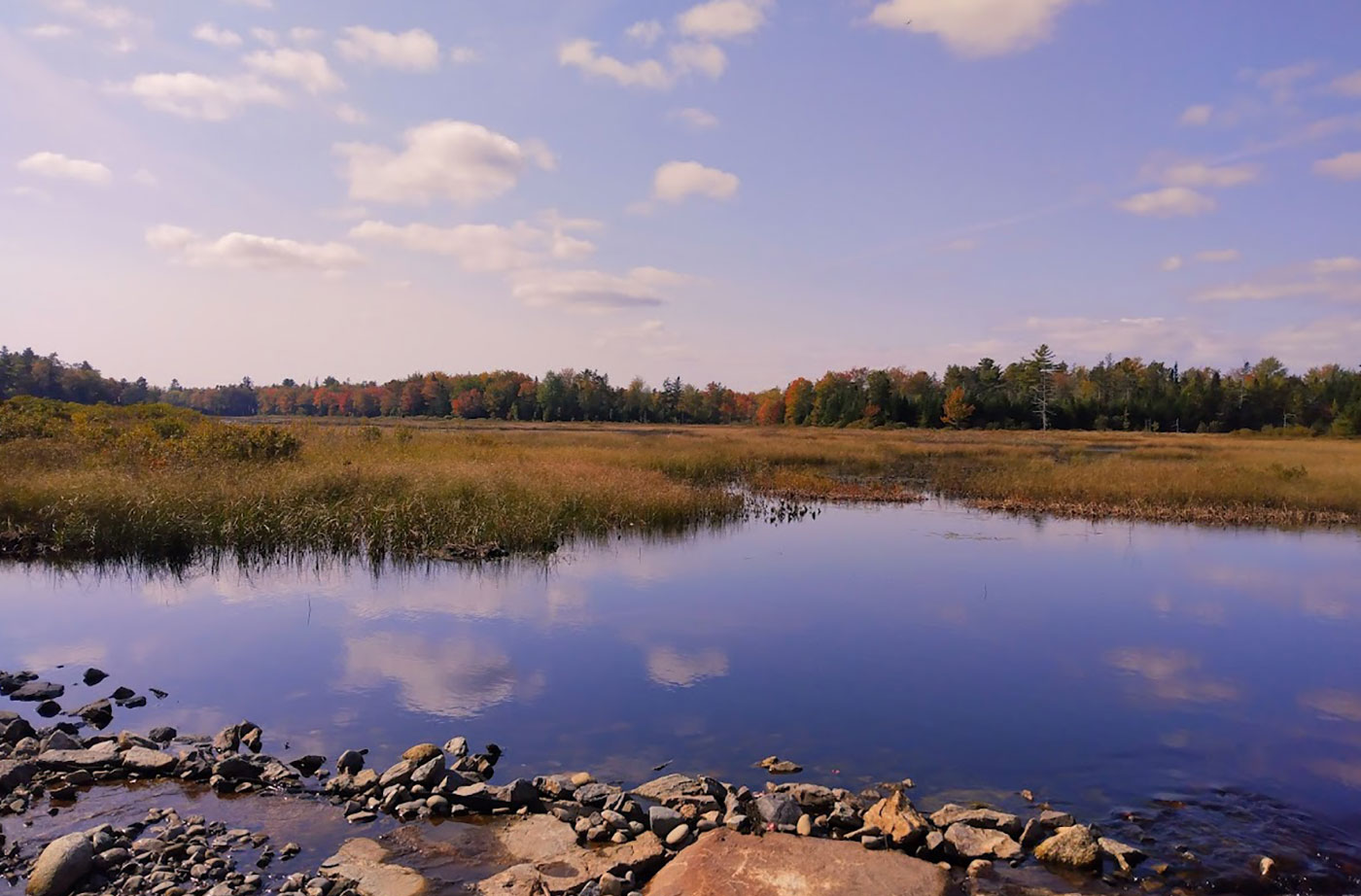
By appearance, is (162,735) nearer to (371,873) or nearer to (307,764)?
(307,764)

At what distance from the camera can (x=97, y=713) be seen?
892cm

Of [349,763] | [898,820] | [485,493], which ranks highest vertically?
[485,493]

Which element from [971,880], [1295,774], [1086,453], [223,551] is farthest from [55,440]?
[1086,453]

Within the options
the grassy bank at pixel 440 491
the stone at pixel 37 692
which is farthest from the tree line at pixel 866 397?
the stone at pixel 37 692

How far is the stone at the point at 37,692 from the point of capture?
945 centimetres

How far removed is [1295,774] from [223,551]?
18.0 m

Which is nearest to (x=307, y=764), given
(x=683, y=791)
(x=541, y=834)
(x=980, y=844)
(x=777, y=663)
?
(x=541, y=834)

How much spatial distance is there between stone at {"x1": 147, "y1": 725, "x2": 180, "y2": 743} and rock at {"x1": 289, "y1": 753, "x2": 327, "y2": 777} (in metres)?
1.58

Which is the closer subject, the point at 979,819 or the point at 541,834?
the point at 541,834

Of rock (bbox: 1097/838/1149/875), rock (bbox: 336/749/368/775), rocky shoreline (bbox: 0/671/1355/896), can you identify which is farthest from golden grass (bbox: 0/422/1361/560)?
rock (bbox: 1097/838/1149/875)

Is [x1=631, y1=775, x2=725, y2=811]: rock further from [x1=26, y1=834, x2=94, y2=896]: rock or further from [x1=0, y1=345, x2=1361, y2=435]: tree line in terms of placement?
[x1=0, y1=345, x2=1361, y2=435]: tree line

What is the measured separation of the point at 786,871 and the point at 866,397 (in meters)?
84.5

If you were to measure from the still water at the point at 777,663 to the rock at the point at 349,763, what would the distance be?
43cm

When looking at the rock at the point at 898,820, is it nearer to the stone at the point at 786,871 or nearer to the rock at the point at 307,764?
the stone at the point at 786,871
